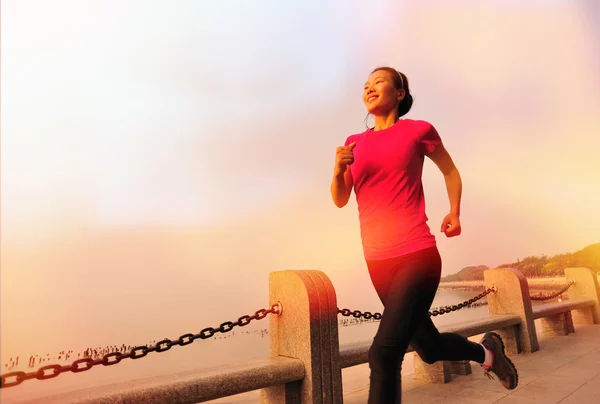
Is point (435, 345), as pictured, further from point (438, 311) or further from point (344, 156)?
point (438, 311)

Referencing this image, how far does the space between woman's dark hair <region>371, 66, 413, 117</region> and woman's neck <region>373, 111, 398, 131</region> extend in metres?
0.19

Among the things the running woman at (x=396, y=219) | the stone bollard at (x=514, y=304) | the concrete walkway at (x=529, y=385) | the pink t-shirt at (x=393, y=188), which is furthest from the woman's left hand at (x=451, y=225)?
the stone bollard at (x=514, y=304)

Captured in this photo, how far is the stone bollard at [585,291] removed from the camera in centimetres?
892

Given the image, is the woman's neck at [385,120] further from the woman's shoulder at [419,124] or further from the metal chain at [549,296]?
the metal chain at [549,296]

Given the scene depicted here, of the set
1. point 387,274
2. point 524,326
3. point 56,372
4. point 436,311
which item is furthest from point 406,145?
point 524,326

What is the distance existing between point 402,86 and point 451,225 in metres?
0.97

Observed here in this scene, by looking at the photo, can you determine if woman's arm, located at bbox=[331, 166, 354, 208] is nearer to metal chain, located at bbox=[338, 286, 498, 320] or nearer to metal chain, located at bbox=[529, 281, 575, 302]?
metal chain, located at bbox=[338, 286, 498, 320]

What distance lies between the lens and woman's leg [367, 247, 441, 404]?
197cm

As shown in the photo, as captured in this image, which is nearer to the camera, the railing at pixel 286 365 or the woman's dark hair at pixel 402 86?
the railing at pixel 286 365

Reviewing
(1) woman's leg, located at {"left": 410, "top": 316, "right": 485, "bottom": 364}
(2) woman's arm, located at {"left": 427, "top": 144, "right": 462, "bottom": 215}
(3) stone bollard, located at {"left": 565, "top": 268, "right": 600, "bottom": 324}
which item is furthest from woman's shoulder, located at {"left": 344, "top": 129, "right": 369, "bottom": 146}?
(3) stone bollard, located at {"left": 565, "top": 268, "right": 600, "bottom": 324}

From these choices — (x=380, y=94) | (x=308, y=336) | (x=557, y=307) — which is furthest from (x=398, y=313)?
(x=557, y=307)

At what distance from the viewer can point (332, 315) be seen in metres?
3.27

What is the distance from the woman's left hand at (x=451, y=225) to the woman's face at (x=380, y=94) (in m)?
0.77

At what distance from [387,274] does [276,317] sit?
143 cm
